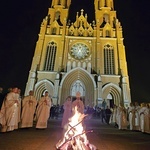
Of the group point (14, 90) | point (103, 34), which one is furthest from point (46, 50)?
point (14, 90)

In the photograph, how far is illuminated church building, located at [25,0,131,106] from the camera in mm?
22031

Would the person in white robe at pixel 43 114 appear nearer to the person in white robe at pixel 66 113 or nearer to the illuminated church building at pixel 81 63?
the person in white robe at pixel 66 113

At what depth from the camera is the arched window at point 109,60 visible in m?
24.1

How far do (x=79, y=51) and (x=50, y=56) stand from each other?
17.9 ft

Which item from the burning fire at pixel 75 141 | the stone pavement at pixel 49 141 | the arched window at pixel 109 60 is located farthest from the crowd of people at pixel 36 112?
the arched window at pixel 109 60

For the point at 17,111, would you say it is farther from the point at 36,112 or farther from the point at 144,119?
the point at 144,119

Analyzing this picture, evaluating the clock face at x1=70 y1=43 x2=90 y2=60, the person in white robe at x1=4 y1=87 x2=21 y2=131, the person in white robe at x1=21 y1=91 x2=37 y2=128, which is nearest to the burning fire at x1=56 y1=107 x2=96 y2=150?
the person in white robe at x1=4 y1=87 x2=21 y2=131

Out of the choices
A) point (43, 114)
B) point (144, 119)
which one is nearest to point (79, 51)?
point (144, 119)

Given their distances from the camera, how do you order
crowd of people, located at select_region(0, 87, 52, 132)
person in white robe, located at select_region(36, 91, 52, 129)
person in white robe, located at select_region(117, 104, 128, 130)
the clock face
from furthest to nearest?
1. the clock face
2. person in white robe, located at select_region(117, 104, 128, 130)
3. person in white robe, located at select_region(36, 91, 52, 129)
4. crowd of people, located at select_region(0, 87, 52, 132)

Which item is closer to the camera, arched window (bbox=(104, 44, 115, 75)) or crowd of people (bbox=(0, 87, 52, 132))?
crowd of people (bbox=(0, 87, 52, 132))

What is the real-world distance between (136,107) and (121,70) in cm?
1504

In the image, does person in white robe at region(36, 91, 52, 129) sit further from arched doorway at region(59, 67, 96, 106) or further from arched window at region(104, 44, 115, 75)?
arched window at region(104, 44, 115, 75)

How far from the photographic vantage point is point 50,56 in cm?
2472

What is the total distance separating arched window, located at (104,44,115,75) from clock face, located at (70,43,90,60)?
3497 millimetres
